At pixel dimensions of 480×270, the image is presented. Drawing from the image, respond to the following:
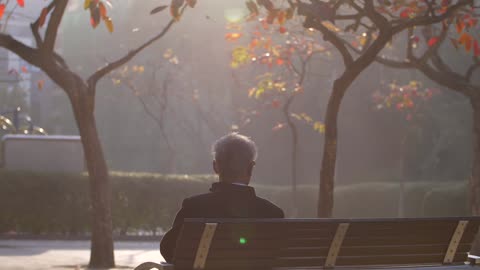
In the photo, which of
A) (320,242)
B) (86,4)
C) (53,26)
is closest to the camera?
(320,242)

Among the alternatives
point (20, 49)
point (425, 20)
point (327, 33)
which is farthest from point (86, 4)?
point (425, 20)

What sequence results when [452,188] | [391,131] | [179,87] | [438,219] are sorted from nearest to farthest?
[438,219] < [452,188] < [391,131] < [179,87]

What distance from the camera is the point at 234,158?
261 inches

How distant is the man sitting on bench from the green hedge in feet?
63.6

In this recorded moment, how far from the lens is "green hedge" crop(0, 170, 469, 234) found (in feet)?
84.0

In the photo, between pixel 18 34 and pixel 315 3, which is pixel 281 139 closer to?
pixel 315 3

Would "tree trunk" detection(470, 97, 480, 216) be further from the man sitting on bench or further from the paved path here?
the man sitting on bench

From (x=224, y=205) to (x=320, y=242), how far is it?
2.54 ft

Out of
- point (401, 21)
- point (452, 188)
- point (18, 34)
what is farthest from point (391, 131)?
point (18, 34)

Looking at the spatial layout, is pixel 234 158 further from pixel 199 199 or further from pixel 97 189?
pixel 97 189

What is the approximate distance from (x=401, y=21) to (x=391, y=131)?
30.3m

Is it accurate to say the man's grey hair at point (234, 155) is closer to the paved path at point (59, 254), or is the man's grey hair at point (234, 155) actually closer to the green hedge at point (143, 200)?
the paved path at point (59, 254)

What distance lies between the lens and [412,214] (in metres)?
30.8

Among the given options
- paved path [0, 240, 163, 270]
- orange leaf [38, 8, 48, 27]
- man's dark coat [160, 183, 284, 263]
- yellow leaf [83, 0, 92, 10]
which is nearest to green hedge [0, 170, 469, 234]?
paved path [0, 240, 163, 270]
